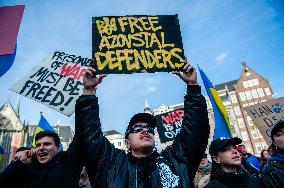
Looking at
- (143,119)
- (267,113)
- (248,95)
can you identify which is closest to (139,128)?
(143,119)

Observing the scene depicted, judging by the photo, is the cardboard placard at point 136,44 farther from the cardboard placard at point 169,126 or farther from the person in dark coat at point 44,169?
the cardboard placard at point 169,126

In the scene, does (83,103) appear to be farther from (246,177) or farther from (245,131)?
(245,131)

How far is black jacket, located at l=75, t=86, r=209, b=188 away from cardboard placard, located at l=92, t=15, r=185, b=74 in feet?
1.98

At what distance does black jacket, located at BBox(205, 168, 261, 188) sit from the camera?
158 inches

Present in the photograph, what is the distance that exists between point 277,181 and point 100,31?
3.01 meters

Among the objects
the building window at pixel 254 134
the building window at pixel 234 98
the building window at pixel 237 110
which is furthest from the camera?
the building window at pixel 234 98

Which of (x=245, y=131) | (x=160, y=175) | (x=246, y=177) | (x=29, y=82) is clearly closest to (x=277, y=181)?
(x=246, y=177)

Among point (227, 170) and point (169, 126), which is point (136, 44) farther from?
point (169, 126)

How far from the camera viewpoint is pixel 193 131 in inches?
113

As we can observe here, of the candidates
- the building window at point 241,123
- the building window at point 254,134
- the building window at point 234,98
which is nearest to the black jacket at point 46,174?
the building window at point 254,134

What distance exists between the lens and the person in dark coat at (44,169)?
12.5 feet

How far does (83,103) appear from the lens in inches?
119

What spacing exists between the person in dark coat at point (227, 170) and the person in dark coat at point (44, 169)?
202 centimetres

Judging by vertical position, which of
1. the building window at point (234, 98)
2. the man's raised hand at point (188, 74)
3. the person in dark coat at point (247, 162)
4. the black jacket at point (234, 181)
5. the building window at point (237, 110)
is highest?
the building window at point (234, 98)
